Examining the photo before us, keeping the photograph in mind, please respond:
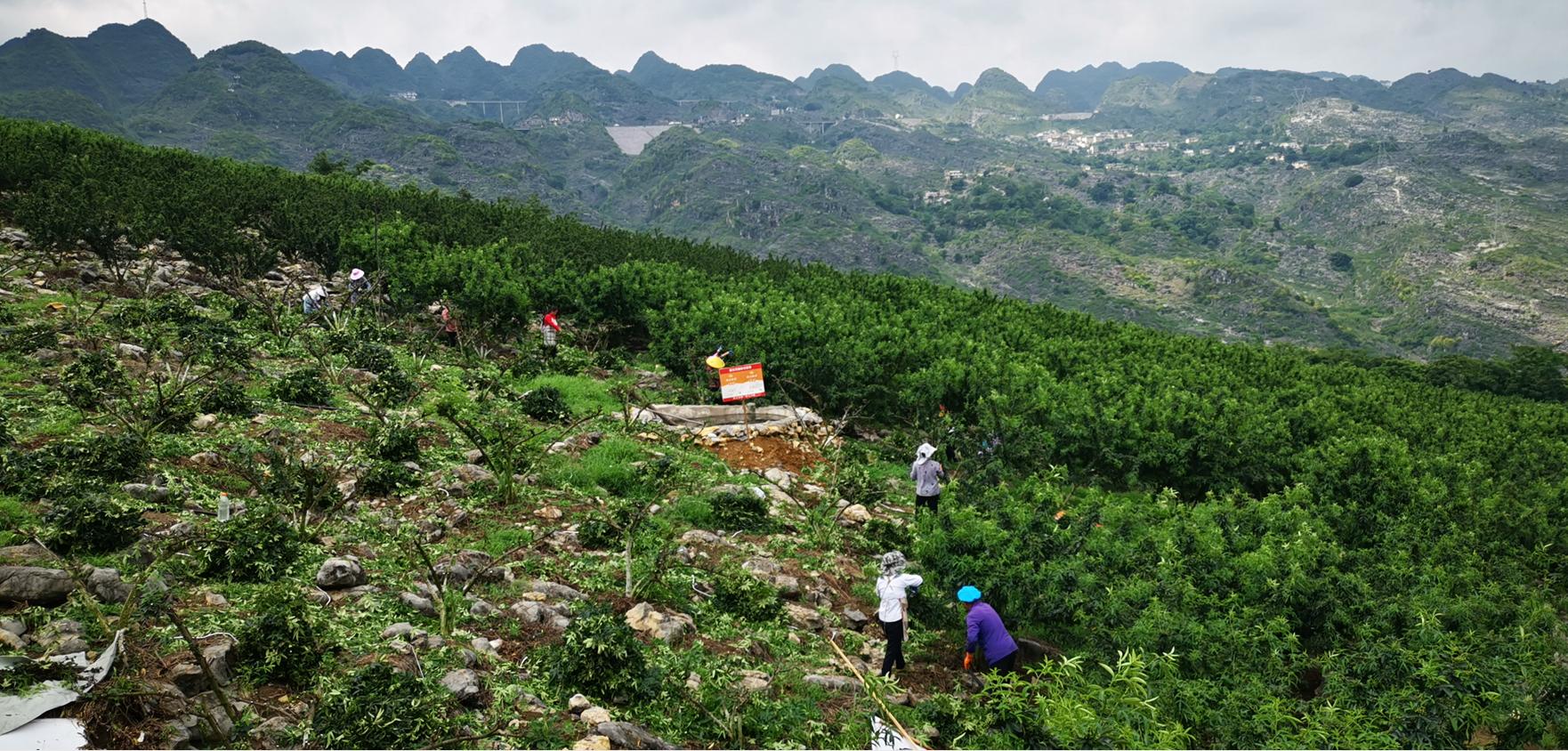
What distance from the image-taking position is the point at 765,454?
42.6ft

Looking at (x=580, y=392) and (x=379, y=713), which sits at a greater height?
(x=379, y=713)

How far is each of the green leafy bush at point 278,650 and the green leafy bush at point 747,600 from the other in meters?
3.52

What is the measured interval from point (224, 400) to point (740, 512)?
6.25 meters

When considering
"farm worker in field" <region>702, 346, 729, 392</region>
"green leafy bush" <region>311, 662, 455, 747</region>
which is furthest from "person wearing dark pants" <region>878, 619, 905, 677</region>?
"farm worker in field" <region>702, 346, 729, 392</region>

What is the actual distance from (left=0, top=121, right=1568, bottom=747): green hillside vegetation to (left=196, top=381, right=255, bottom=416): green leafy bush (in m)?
0.41

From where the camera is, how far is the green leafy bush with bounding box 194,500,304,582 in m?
6.39

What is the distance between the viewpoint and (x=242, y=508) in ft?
24.7

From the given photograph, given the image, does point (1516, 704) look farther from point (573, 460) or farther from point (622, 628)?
point (573, 460)

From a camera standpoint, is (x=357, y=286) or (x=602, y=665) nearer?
(x=602, y=665)

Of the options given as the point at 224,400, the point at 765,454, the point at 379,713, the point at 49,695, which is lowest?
the point at 765,454

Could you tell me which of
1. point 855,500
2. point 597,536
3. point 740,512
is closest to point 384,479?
point 597,536

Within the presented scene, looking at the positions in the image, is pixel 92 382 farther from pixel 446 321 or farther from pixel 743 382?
pixel 446 321

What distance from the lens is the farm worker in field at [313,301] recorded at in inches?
643

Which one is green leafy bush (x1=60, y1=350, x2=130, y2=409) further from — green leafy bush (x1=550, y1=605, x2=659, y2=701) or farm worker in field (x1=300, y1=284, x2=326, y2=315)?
green leafy bush (x1=550, y1=605, x2=659, y2=701)
